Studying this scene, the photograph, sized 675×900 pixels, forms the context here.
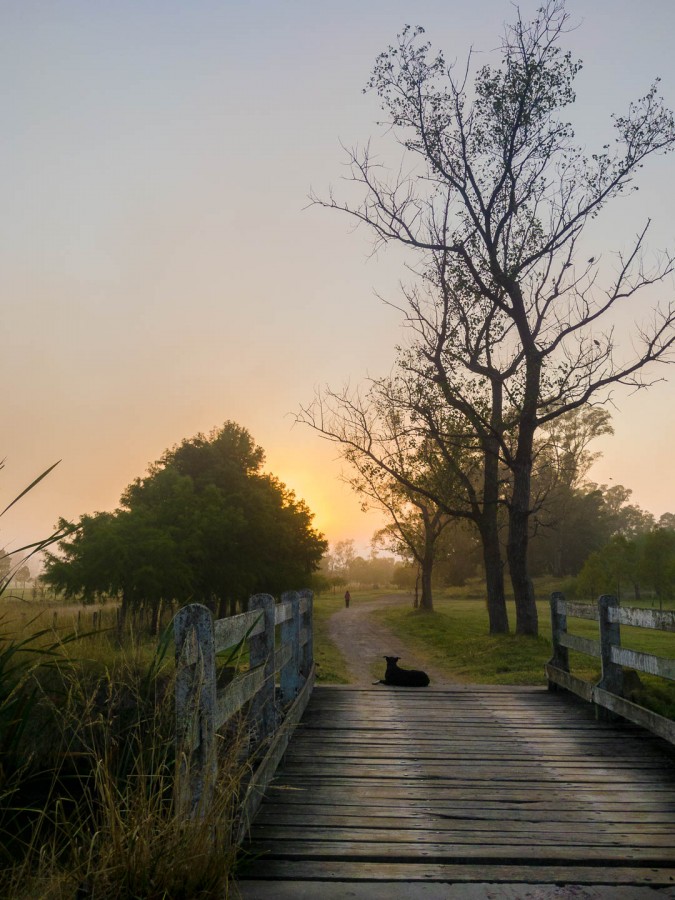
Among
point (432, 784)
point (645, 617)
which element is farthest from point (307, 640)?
point (645, 617)

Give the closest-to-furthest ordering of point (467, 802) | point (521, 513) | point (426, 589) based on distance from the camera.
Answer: point (467, 802) < point (521, 513) < point (426, 589)

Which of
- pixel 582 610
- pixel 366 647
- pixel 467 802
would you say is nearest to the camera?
pixel 467 802

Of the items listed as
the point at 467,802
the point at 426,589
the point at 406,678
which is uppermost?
the point at 426,589

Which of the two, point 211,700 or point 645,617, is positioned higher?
point 645,617

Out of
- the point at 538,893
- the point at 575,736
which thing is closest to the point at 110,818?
the point at 538,893

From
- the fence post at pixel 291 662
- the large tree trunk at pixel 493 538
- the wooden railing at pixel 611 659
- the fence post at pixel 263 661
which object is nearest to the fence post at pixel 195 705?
the fence post at pixel 263 661

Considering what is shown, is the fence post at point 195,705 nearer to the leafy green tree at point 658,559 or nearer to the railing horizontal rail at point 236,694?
the railing horizontal rail at point 236,694

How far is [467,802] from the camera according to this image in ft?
18.9

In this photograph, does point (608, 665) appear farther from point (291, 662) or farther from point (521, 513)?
point (521, 513)

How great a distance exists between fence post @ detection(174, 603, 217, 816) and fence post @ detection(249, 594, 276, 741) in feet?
7.40

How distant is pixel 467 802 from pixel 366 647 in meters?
21.1

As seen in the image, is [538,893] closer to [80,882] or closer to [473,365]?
[80,882]

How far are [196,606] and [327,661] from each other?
684 inches

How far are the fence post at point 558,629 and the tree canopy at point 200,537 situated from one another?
699 inches
